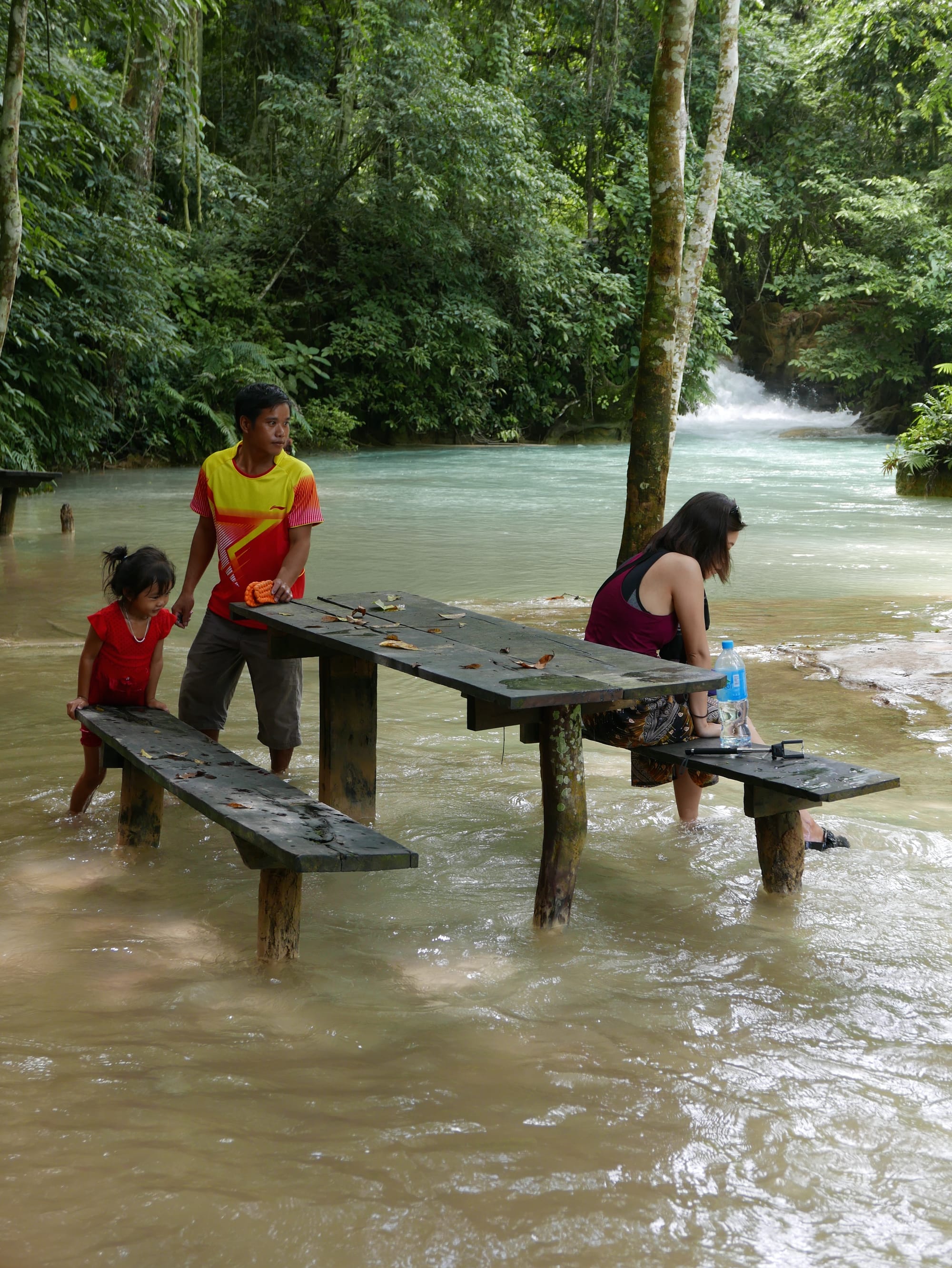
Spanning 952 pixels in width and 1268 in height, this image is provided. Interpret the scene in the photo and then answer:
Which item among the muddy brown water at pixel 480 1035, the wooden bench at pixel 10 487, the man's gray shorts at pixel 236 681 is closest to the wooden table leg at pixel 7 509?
the wooden bench at pixel 10 487

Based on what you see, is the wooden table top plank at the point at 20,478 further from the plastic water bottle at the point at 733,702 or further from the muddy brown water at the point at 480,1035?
the plastic water bottle at the point at 733,702

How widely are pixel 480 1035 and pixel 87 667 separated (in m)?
2.40

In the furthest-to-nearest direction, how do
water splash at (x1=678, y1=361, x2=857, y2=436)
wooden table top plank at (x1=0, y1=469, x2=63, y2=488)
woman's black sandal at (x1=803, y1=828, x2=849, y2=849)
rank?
water splash at (x1=678, y1=361, x2=857, y2=436)
wooden table top plank at (x1=0, y1=469, x2=63, y2=488)
woman's black sandal at (x1=803, y1=828, x2=849, y2=849)

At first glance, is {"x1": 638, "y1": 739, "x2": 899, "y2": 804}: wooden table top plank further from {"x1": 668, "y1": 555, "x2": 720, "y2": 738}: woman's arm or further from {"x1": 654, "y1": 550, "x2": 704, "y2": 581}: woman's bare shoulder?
{"x1": 654, "y1": 550, "x2": 704, "y2": 581}: woman's bare shoulder

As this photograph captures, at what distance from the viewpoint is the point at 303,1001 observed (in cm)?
353

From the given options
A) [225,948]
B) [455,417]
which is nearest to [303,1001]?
[225,948]

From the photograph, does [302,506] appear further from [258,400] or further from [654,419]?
[654,419]

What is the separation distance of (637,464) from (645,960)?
528cm

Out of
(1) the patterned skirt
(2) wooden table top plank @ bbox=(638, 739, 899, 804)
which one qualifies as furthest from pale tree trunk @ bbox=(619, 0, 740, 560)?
Answer: (2) wooden table top plank @ bbox=(638, 739, 899, 804)

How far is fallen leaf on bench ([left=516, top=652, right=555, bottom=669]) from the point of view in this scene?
408cm

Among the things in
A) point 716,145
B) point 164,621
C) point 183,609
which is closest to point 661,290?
point 716,145

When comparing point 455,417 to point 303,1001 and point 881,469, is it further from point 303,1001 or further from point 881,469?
point 303,1001

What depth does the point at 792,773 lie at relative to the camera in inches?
165

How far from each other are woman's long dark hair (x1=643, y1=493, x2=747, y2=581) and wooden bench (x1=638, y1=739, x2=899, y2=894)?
2.36 feet
